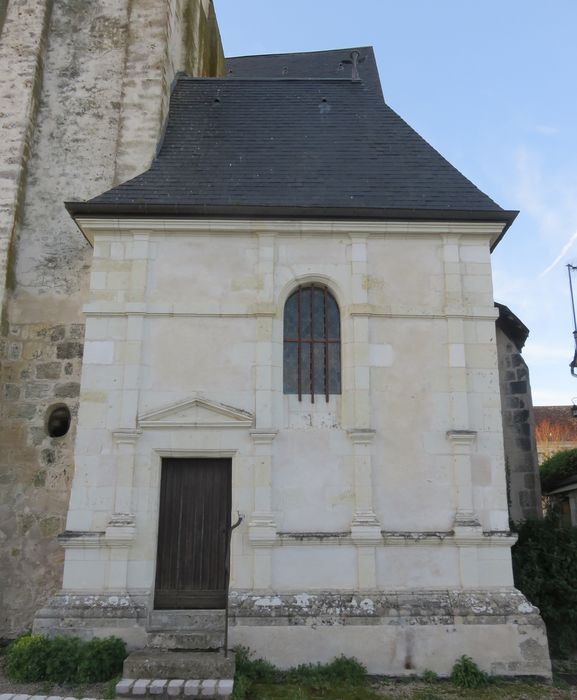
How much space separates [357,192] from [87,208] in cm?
349

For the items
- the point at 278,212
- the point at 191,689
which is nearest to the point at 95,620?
the point at 191,689

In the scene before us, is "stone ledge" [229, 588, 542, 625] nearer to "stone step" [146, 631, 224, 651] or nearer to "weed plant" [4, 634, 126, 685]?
"stone step" [146, 631, 224, 651]

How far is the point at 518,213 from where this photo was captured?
311 inches

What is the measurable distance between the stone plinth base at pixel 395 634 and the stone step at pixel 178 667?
0.56 metres

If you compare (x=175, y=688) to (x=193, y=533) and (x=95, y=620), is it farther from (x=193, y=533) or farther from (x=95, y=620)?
(x=193, y=533)

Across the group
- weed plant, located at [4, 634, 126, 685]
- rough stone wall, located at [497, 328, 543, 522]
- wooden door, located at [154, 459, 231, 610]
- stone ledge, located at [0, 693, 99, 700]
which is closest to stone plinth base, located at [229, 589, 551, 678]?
wooden door, located at [154, 459, 231, 610]

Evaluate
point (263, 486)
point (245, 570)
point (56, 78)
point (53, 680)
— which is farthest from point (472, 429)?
point (56, 78)

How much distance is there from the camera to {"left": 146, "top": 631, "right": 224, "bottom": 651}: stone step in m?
6.46

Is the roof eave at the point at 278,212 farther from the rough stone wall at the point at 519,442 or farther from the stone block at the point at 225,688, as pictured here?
the stone block at the point at 225,688

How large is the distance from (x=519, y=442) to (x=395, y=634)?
13.2 ft

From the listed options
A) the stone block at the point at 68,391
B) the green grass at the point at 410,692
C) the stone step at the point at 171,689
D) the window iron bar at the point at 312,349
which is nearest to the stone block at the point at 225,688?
the stone step at the point at 171,689

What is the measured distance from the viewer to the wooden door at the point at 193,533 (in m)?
6.99

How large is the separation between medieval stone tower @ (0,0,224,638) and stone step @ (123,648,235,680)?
8.27ft

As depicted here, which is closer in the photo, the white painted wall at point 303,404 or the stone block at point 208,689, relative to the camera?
the stone block at point 208,689
